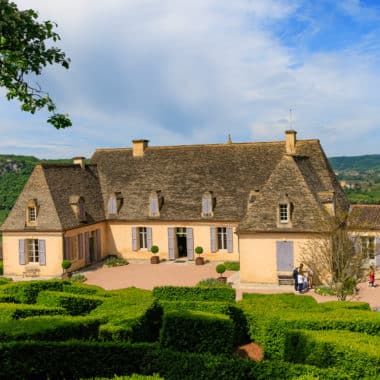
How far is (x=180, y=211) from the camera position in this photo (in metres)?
37.1

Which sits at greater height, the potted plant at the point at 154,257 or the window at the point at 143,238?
the window at the point at 143,238

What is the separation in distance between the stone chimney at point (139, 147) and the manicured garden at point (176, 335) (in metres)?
20.9

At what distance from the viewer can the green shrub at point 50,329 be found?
43.4 ft

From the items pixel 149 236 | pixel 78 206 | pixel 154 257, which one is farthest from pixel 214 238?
pixel 78 206

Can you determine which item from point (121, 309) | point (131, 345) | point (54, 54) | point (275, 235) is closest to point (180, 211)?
point (275, 235)

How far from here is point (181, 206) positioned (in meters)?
37.3

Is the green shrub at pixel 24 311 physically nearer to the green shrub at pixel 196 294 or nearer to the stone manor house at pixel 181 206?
the green shrub at pixel 196 294

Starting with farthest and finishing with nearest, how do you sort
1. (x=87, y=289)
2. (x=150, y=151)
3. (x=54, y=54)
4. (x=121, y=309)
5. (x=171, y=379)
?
(x=150, y=151), (x=87, y=289), (x=121, y=309), (x=171, y=379), (x=54, y=54)

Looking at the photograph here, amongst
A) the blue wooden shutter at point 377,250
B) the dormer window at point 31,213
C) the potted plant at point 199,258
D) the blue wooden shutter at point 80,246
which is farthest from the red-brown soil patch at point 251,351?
the dormer window at point 31,213

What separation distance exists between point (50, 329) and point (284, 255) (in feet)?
58.8

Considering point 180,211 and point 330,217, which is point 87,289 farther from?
point 180,211

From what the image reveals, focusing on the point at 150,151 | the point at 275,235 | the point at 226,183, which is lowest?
the point at 275,235

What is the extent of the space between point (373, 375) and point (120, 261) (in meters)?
26.6

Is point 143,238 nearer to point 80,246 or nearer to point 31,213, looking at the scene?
point 80,246
